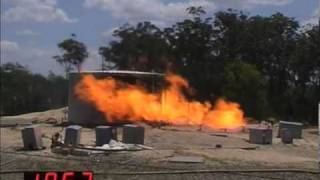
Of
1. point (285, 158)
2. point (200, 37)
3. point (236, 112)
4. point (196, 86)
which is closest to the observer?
point (285, 158)

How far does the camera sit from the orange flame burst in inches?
1244

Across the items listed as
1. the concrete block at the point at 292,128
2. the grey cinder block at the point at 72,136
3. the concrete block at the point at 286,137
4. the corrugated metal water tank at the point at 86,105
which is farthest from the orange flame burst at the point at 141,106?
the grey cinder block at the point at 72,136

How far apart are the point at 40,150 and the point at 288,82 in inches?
1486

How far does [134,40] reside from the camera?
62.0m

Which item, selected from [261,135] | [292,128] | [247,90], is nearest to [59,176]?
[261,135]

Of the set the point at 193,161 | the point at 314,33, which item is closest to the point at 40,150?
the point at 193,161

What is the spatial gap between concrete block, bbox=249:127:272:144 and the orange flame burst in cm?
777

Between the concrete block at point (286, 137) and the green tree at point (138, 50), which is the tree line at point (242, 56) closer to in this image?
the green tree at point (138, 50)

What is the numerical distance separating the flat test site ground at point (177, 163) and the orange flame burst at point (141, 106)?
21.5ft

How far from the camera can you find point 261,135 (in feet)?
79.7

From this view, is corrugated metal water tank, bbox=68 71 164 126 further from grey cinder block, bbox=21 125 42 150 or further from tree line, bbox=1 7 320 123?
tree line, bbox=1 7 320 123

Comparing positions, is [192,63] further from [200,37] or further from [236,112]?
[236,112]

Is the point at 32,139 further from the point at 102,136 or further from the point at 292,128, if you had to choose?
the point at 292,128

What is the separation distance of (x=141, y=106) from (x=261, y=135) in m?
9.59
